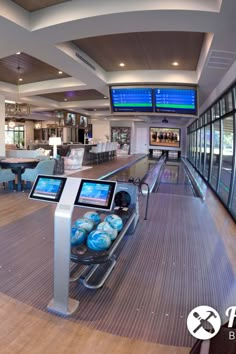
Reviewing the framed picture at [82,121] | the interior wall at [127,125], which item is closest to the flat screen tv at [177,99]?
the framed picture at [82,121]

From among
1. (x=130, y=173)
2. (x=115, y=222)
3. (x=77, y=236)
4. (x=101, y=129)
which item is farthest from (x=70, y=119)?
(x=77, y=236)

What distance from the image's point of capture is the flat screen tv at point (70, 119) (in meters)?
14.2

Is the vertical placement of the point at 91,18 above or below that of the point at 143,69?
below

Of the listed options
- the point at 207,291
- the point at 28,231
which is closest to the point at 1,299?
the point at 28,231

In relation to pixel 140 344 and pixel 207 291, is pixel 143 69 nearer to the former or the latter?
pixel 207 291

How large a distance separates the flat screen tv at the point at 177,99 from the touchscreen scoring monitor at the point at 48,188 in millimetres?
4441

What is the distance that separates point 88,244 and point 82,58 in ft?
13.3

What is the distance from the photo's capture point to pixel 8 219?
14.3 feet

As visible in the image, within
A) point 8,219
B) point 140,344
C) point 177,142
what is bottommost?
point 140,344

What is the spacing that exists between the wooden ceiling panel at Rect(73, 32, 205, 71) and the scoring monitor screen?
127 inches

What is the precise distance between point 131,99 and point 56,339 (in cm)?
544

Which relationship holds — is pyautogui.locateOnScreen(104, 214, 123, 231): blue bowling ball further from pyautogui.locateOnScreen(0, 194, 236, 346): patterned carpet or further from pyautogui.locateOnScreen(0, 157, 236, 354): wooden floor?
pyautogui.locateOnScreen(0, 157, 236, 354): wooden floor

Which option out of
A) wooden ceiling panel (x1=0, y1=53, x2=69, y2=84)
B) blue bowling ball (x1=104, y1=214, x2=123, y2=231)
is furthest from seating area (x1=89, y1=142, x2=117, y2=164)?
blue bowling ball (x1=104, y1=214, x2=123, y2=231)

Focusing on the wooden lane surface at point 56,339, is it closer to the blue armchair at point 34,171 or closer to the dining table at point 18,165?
the blue armchair at point 34,171
